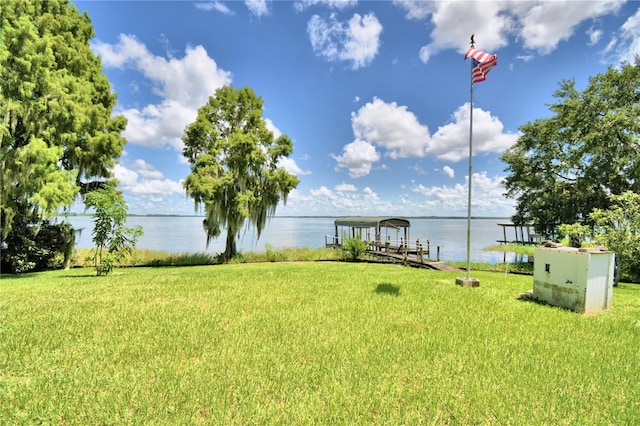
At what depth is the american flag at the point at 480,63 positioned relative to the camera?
25.8 ft

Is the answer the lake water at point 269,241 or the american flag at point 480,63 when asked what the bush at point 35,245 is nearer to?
the lake water at point 269,241

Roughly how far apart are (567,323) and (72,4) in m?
20.3

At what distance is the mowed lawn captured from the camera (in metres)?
2.56

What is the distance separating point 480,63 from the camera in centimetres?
812

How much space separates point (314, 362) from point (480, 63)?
8.52m

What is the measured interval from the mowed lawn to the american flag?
228 inches

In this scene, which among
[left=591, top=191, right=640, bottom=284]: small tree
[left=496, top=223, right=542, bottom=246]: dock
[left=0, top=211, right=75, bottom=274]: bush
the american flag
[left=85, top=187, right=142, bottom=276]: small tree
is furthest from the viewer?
[left=496, top=223, right=542, bottom=246]: dock

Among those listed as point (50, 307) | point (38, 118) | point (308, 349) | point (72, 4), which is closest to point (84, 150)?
point (38, 118)

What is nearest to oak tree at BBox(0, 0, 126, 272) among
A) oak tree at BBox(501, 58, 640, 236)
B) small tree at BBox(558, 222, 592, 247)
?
small tree at BBox(558, 222, 592, 247)

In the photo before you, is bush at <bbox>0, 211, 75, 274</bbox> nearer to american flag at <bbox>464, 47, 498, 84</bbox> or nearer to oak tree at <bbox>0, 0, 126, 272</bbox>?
oak tree at <bbox>0, 0, 126, 272</bbox>

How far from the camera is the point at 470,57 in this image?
8109 millimetres

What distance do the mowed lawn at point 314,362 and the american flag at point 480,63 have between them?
5.79m

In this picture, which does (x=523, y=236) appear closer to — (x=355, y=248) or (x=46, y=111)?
(x=355, y=248)

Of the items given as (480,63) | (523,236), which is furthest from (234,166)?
(523,236)
